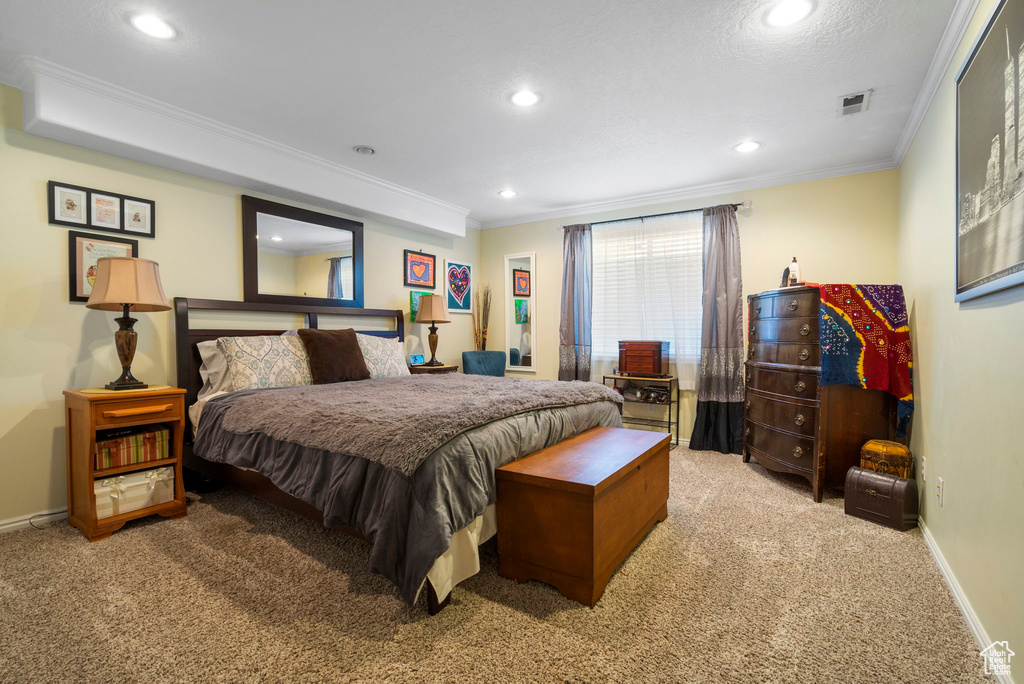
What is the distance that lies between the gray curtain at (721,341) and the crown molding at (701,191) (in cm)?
20

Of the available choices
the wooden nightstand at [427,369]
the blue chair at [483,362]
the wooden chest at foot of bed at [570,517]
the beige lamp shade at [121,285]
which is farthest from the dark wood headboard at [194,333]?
the wooden chest at foot of bed at [570,517]

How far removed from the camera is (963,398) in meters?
1.90

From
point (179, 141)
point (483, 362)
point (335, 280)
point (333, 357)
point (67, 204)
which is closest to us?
point (67, 204)

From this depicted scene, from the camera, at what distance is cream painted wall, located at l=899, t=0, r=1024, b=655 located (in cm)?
142

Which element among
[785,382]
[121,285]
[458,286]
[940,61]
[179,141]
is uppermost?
[940,61]

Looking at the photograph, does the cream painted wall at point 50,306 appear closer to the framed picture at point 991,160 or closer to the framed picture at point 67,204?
the framed picture at point 67,204

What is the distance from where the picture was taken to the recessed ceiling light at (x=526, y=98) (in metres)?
2.70

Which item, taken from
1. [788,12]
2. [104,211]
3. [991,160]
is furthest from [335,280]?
[991,160]

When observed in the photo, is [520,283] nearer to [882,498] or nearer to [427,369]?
[427,369]

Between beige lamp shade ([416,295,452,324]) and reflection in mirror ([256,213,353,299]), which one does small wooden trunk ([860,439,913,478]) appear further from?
reflection in mirror ([256,213,353,299])

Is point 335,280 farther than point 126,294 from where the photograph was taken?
Yes

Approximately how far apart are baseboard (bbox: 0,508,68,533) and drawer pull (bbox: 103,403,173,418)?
85 centimetres

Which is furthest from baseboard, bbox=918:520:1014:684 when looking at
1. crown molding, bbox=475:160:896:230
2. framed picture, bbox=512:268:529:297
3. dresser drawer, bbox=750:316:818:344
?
framed picture, bbox=512:268:529:297

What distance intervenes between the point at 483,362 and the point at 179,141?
3.13m
